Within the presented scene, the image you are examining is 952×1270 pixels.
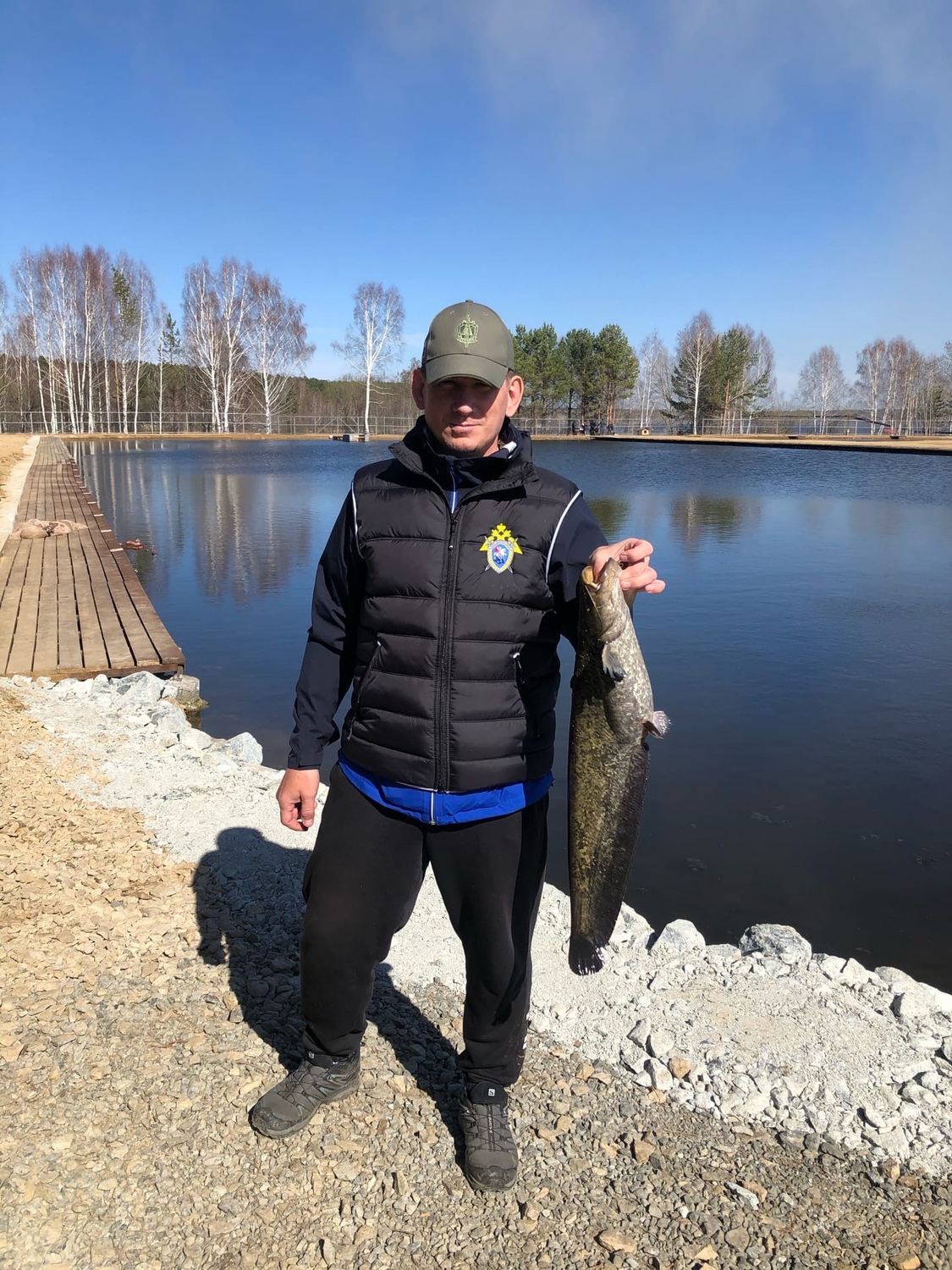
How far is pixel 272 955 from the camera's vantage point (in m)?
3.85

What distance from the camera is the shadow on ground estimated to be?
3.27m

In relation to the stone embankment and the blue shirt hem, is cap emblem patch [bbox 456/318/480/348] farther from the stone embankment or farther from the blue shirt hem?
the stone embankment

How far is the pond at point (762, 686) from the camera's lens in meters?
5.59

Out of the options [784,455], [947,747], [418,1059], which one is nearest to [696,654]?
[947,747]

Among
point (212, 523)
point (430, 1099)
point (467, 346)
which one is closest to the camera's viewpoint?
point (467, 346)

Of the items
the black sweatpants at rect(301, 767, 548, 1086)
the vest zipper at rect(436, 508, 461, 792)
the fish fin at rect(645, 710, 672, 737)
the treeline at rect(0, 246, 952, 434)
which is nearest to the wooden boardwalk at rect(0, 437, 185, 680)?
the black sweatpants at rect(301, 767, 548, 1086)

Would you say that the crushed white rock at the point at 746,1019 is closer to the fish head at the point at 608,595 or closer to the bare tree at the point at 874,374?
the fish head at the point at 608,595

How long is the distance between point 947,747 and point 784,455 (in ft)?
147

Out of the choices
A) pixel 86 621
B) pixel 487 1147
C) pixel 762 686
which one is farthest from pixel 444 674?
pixel 86 621

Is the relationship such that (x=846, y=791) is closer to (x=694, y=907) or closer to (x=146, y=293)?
(x=694, y=907)

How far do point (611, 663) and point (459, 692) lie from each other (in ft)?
1.47

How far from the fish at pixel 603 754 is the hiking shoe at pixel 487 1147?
56 centimetres

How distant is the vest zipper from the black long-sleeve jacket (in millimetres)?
255

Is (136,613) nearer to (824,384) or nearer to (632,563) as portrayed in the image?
(632,563)
